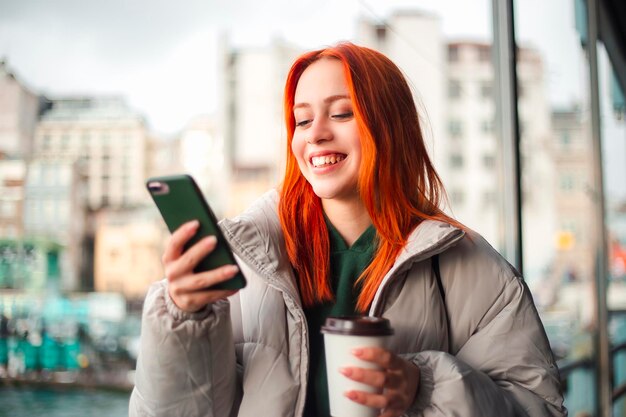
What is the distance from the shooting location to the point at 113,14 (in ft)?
46.2

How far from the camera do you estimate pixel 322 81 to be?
0.90 m

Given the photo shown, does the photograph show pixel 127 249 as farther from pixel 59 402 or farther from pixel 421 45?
pixel 421 45

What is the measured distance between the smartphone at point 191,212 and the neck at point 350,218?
28cm

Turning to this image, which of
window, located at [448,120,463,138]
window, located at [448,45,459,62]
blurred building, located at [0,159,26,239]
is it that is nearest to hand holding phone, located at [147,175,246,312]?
blurred building, located at [0,159,26,239]

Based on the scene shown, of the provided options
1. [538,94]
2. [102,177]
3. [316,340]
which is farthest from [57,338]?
[538,94]

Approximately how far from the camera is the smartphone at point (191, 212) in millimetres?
678

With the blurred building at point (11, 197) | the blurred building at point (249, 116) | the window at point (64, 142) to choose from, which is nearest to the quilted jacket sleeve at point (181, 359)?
the blurred building at point (11, 197)

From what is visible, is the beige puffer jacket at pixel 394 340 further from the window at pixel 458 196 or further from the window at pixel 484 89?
the window at pixel 458 196

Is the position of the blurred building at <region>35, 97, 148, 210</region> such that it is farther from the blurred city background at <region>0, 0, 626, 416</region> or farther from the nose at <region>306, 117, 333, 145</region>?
the nose at <region>306, 117, 333, 145</region>

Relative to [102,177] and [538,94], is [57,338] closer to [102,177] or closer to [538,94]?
[102,177]

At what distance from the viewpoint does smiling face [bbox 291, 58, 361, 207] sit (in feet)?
2.92

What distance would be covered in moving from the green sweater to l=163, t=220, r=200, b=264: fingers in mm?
260

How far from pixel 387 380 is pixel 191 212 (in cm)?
28

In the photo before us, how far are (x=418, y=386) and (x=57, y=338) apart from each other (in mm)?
11529
